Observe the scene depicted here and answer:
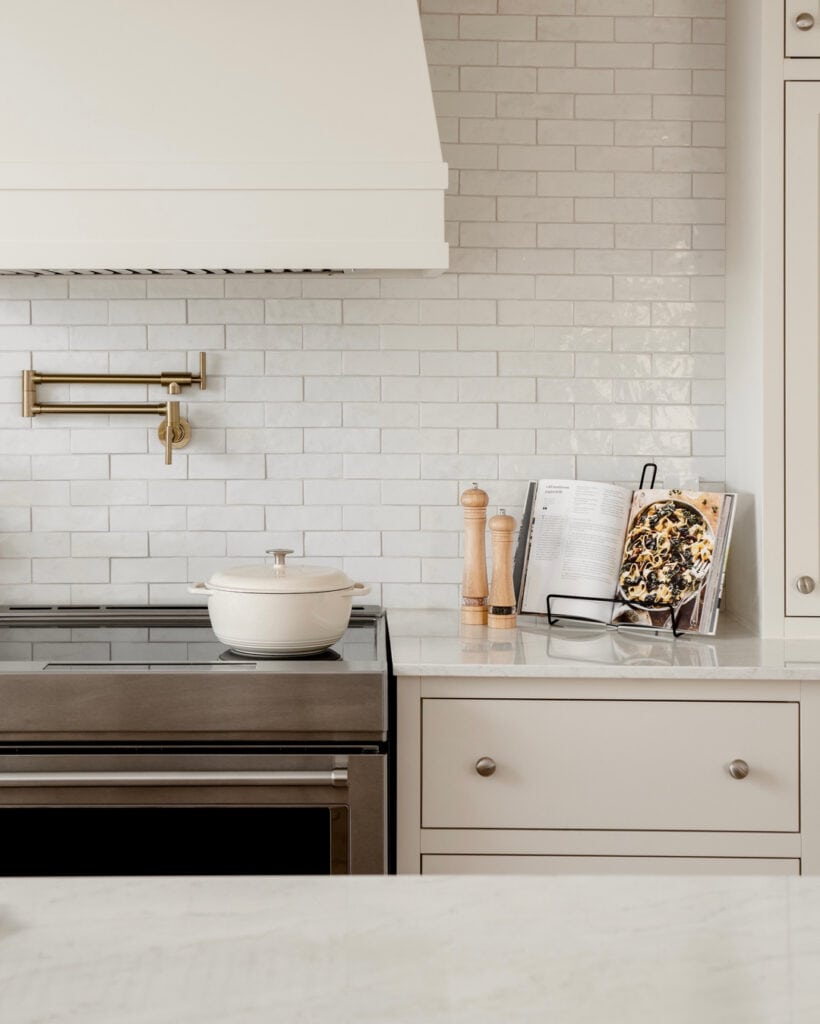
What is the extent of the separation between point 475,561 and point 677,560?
0.45m

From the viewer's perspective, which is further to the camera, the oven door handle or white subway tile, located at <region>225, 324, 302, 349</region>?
white subway tile, located at <region>225, 324, 302, 349</region>

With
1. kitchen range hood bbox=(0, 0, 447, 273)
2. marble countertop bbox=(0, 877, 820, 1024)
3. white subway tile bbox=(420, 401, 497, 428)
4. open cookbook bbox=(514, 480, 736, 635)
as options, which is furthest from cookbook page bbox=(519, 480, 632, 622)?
marble countertop bbox=(0, 877, 820, 1024)

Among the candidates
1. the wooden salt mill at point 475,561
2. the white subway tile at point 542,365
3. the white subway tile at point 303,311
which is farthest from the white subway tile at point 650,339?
the white subway tile at point 303,311

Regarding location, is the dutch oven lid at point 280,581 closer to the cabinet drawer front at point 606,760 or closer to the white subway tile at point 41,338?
the cabinet drawer front at point 606,760

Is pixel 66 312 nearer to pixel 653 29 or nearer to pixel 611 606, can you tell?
pixel 611 606

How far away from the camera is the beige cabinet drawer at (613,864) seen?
75.4 inches

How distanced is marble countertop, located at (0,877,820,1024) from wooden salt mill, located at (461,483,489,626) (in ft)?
4.86

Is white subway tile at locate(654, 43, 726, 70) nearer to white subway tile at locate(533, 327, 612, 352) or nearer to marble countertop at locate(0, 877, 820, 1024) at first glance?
white subway tile at locate(533, 327, 612, 352)

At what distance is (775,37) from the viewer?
7.20 feet

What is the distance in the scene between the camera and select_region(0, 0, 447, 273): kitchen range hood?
6.54ft

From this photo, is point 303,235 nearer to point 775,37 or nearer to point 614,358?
point 614,358

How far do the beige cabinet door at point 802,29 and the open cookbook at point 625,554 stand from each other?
973mm

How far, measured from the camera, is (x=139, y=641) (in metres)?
2.19

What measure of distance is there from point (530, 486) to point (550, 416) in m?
0.20
